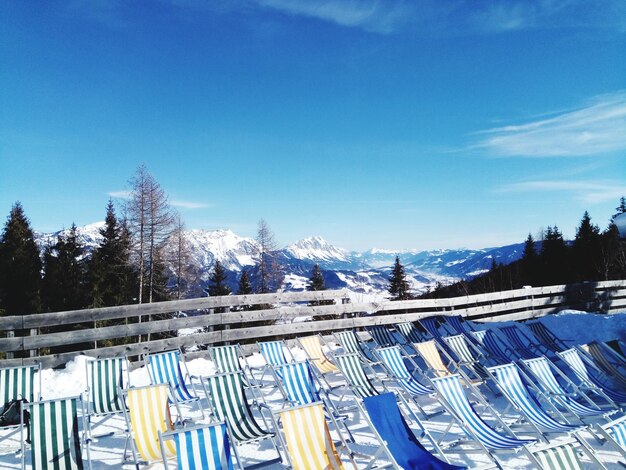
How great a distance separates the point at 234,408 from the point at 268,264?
2093 cm

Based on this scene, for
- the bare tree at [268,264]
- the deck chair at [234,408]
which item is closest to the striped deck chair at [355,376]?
the deck chair at [234,408]

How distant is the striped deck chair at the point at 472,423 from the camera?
409 centimetres

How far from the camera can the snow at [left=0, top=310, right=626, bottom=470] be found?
4.76 meters

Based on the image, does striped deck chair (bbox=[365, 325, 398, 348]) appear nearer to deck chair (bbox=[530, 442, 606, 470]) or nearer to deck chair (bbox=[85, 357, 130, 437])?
deck chair (bbox=[85, 357, 130, 437])

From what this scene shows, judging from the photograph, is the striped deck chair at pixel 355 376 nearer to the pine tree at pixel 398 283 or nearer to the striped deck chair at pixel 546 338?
the striped deck chair at pixel 546 338

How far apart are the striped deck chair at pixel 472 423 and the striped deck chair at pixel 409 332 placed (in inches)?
194

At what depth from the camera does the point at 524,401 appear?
16.8 feet

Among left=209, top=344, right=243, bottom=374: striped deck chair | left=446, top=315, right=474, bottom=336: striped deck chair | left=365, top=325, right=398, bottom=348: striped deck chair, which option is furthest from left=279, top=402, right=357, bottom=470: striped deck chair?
left=446, top=315, right=474, bottom=336: striped deck chair

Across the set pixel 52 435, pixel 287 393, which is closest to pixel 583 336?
pixel 287 393

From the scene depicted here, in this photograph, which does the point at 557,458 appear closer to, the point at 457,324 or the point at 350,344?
the point at 350,344

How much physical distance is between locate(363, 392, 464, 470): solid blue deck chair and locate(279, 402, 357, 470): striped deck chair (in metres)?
0.45

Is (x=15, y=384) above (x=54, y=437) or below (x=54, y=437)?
above

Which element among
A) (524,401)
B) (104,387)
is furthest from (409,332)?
(104,387)

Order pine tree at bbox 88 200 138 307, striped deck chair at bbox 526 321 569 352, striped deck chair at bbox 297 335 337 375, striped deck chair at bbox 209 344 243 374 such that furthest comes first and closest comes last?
pine tree at bbox 88 200 138 307 → striped deck chair at bbox 526 321 569 352 → striped deck chair at bbox 297 335 337 375 → striped deck chair at bbox 209 344 243 374
